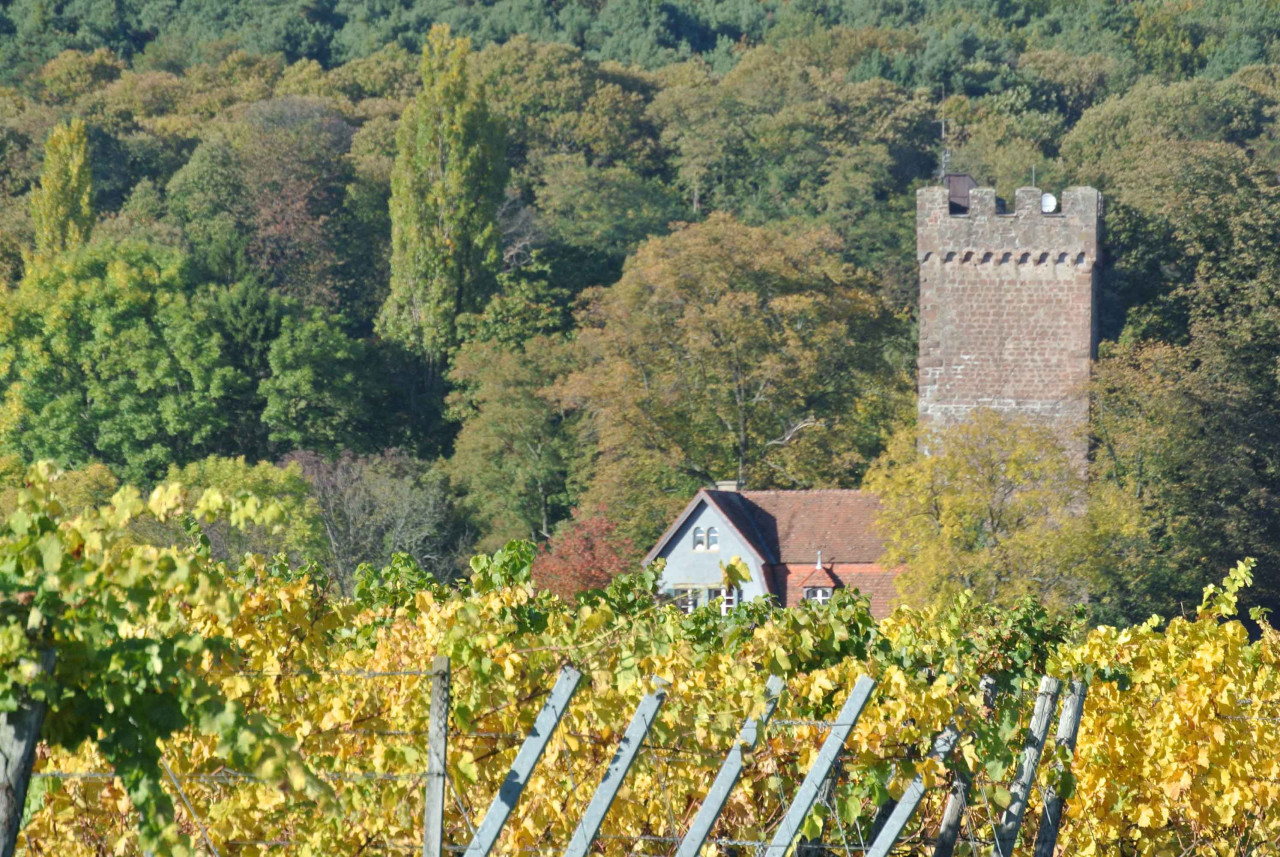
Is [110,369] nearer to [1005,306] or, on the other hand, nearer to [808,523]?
[808,523]

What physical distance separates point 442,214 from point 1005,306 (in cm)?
1980

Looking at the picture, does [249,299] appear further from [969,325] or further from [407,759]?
[407,759]

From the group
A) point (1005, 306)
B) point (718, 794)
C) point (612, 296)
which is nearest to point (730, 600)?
point (1005, 306)

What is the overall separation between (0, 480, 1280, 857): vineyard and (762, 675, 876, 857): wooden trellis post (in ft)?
0.85

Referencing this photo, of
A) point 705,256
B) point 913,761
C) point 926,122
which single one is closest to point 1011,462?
point 705,256

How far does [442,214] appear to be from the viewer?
5344 cm

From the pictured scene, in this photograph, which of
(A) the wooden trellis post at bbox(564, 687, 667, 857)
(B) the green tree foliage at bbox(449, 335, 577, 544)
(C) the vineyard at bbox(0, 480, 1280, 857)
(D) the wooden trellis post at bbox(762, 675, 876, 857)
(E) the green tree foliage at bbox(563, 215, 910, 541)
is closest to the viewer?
(C) the vineyard at bbox(0, 480, 1280, 857)

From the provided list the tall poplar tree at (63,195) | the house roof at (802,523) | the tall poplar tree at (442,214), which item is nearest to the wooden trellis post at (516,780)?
the house roof at (802,523)

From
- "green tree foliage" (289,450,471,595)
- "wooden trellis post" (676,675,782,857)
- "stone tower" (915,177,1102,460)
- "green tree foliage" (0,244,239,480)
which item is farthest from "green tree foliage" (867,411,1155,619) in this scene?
"wooden trellis post" (676,675,782,857)

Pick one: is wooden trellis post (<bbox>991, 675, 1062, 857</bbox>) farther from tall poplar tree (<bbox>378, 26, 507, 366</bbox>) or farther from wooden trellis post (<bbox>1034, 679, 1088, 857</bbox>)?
tall poplar tree (<bbox>378, 26, 507, 366</bbox>)

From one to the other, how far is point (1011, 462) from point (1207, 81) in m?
31.7

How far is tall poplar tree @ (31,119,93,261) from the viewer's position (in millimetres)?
55219

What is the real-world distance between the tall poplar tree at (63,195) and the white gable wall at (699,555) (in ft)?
71.9

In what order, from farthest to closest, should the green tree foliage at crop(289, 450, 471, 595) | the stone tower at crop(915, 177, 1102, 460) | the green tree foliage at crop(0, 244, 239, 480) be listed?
the green tree foliage at crop(0, 244, 239, 480)
the green tree foliage at crop(289, 450, 471, 595)
the stone tower at crop(915, 177, 1102, 460)
